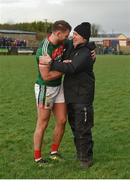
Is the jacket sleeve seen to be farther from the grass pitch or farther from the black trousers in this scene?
the grass pitch

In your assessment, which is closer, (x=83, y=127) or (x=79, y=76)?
(x=79, y=76)

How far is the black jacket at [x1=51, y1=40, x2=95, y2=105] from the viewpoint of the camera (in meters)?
6.04

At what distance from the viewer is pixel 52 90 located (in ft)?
20.3

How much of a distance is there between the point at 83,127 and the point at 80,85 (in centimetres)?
60

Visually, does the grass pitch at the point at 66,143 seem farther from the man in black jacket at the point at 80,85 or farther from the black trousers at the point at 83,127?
the man in black jacket at the point at 80,85

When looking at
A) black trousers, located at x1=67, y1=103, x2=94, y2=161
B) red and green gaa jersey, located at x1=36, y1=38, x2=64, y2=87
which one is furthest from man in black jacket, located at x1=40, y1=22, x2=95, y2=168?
red and green gaa jersey, located at x1=36, y1=38, x2=64, y2=87

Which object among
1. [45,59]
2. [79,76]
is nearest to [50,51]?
[45,59]

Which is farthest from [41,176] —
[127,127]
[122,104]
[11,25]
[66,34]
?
[11,25]

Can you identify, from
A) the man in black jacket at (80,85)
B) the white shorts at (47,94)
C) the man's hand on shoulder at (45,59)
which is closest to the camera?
the man's hand on shoulder at (45,59)

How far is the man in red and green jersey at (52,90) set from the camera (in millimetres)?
6000

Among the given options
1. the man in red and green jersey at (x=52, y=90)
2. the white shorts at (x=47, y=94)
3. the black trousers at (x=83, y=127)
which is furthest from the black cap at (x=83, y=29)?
the black trousers at (x=83, y=127)

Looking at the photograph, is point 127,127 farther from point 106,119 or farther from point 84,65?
point 84,65

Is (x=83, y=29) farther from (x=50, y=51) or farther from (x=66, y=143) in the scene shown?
(x=66, y=143)

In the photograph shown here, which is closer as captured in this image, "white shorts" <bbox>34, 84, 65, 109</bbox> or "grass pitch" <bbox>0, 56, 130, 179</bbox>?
"grass pitch" <bbox>0, 56, 130, 179</bbox>
